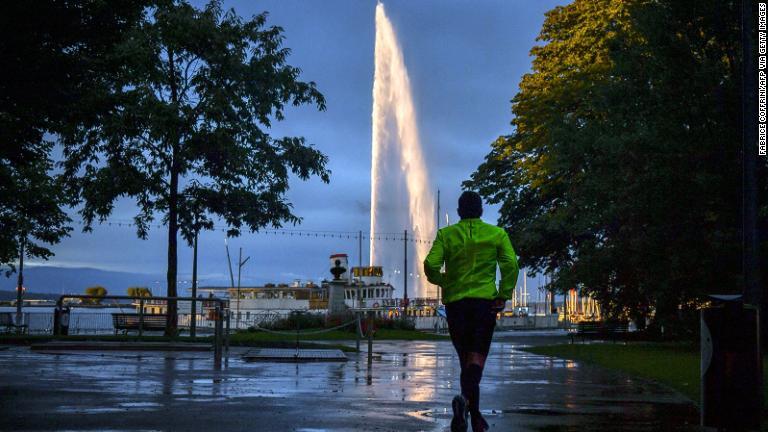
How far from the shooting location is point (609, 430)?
9.29 metres

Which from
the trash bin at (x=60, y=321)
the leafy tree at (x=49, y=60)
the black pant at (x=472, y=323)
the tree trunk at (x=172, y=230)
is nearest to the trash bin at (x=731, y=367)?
the black pant at (x=472, y=323)

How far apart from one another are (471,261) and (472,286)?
0.68ft

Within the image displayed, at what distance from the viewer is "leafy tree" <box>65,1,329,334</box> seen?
32938mm

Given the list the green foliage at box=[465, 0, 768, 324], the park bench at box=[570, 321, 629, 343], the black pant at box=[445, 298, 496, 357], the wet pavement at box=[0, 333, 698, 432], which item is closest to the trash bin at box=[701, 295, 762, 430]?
the wet pavement at box=[0, 333, 698, 432]

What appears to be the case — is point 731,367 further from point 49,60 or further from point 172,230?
point 172,230

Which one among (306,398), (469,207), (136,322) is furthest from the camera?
(136,322)

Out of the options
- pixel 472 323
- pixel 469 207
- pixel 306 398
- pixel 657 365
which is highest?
pixel 469 207

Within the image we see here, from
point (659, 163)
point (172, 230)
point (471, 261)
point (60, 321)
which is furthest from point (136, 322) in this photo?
point (471, 261)

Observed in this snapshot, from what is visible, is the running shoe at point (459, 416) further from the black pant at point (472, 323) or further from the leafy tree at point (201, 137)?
the leafy tree at point (201, 137)

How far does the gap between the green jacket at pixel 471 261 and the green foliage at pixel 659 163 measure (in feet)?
50.1

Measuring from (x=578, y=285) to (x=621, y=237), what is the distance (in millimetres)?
6006

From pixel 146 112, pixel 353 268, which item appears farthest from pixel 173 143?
pixel 353 268

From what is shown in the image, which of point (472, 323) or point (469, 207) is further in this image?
point (469, 207)

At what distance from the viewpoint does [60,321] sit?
26469mm
